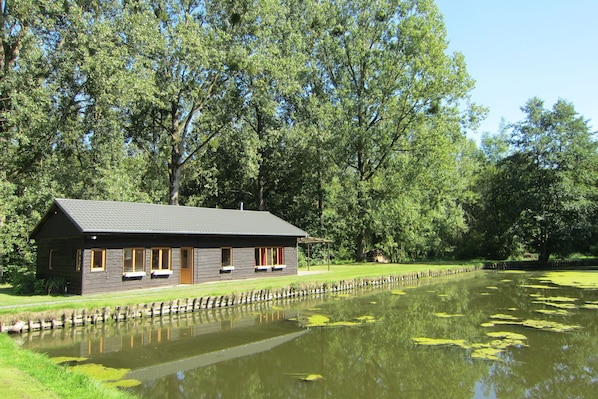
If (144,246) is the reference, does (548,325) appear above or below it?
below

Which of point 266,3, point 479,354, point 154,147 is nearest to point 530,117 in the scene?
point 266,3

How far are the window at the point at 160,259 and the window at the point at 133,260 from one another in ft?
2.06

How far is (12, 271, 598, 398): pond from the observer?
8961mm

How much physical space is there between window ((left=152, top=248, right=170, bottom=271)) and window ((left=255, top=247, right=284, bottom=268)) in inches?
222

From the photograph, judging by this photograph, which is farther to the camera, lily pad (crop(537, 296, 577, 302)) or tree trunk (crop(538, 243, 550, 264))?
tree trunk (crop(538, 243, 550, 264))

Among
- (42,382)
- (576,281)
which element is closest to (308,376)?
(42,382)

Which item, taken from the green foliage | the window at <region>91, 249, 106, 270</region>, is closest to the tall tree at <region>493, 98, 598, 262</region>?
the green foliage

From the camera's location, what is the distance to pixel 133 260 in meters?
19.2

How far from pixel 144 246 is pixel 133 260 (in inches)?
29.5

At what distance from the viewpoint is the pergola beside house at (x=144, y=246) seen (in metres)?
17.9

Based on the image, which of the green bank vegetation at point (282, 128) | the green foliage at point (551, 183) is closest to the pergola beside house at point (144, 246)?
the green bank vegetation at point (282, 128)

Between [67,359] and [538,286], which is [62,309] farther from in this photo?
[538,286]

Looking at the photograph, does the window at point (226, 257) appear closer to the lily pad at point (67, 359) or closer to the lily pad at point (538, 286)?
the lily pad at point (67, 359)

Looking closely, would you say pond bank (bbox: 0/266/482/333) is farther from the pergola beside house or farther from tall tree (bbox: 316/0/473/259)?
tall tree (bbox: 316/0/473/259)
